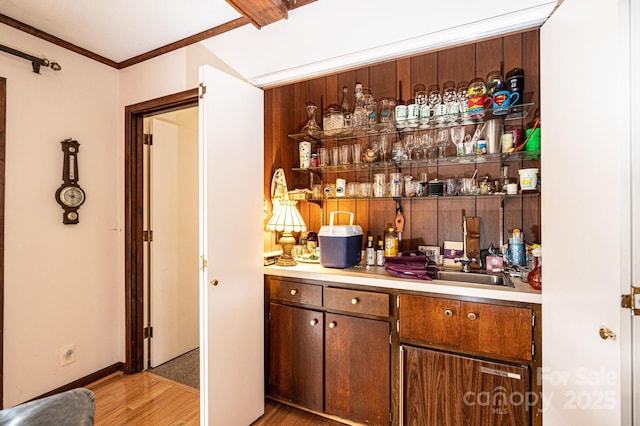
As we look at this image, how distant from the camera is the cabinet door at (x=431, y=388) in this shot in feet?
4.98

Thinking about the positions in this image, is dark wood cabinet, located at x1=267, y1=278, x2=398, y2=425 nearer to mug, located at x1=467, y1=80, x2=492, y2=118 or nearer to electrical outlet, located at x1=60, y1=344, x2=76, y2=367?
mug, located at x1=467, y1=80, x2=492, y2=118

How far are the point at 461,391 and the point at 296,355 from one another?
0.96 m

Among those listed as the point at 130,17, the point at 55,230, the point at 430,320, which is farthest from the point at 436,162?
the point at 55,230

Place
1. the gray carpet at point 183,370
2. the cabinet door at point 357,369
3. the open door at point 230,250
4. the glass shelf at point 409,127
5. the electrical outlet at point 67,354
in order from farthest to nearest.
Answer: the gray carpet at point 183,370 → the electrical outlet at point 67,354 → the glass shelf at point 409,127 → the cabinet door at point 357,369 → the open door at point 230,250

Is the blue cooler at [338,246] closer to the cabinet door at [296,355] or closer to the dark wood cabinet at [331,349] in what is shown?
the dark wood cabinet at [331,349]

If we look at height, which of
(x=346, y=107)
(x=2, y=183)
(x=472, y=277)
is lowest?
(x=472, y=277)

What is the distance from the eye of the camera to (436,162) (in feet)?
6.72

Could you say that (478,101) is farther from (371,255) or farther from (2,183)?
(2,183)

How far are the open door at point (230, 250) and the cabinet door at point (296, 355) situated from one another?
0.36ft

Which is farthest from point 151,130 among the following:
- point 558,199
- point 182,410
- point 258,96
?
point 558,199

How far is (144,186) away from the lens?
2.58 meters

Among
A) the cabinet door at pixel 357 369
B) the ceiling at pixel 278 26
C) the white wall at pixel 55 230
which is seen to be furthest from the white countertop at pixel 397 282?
the white wall at pixel 55 230

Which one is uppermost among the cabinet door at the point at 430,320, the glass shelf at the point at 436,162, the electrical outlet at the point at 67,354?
the glass shelf at the point at 436,162

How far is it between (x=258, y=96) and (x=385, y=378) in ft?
6.02
